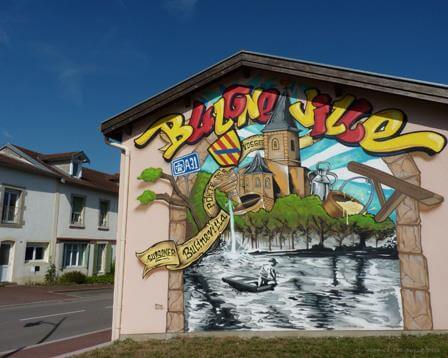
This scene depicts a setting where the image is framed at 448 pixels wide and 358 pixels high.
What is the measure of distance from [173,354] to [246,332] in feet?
5.81

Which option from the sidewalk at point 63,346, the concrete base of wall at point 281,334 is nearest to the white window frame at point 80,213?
the sidewalk at point 63,346

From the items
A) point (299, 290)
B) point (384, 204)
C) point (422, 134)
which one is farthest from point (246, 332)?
point (422, 134)

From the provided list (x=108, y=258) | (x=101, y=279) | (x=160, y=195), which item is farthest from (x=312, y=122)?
(x=108, y=258)

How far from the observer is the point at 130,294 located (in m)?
10.0

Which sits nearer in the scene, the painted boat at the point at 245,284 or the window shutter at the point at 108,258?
the painted boat at the point at 245,284

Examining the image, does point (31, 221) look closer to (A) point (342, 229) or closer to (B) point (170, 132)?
(B) point (170, 132)


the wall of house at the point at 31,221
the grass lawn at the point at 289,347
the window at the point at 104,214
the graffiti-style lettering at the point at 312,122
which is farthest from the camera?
the window at the point at 104,214

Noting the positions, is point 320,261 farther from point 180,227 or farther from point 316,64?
point 316,64

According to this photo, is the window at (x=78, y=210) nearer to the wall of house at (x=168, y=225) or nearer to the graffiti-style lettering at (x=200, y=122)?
the wall of house at (x=168, y=225)

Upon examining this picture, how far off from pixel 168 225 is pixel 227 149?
2234mm

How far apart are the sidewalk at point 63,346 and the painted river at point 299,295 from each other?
2.58m

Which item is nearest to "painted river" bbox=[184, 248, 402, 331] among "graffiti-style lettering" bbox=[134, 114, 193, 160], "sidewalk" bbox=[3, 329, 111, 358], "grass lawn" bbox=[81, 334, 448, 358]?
"grass lawn" bbox=[81, 334, 448, 358]

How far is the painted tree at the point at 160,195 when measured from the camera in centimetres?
1000

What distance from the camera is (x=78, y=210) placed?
29.3 metres
